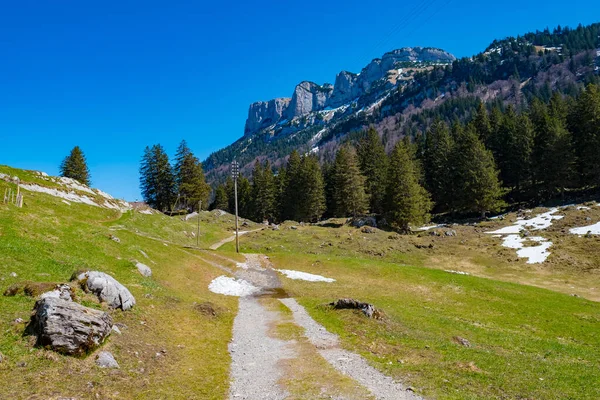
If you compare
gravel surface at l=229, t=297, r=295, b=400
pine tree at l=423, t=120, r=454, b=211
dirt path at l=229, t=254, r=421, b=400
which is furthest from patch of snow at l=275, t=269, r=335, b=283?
pine tree at l=423, t=120, r=454, b=211

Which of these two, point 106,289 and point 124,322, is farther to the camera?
point 106,289

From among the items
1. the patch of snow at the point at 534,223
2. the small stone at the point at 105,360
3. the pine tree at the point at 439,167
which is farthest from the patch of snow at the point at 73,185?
the pine tree at the point at 439,167

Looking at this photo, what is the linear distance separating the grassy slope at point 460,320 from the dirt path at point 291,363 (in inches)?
36.2

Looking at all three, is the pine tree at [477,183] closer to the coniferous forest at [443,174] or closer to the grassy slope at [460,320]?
the coniferous forest at [443,174]

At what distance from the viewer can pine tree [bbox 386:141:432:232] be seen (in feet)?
227

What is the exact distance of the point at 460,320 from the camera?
24.4 m

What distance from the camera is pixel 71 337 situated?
1134cm

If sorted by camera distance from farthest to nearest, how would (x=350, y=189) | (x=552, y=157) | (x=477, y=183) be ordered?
(x=350, y=189) → (x=477, y=183) → (x=552, y=157)

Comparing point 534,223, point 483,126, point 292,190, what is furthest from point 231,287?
point 483,126

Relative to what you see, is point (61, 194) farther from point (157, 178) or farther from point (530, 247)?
point (530, 247)

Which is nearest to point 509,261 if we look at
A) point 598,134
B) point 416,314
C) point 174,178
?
point 416,314

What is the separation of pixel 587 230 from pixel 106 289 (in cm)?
6641

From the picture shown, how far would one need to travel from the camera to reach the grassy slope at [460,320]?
12719 millimetres

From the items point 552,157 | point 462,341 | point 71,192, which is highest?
point 552,157
